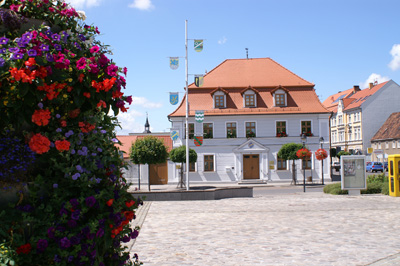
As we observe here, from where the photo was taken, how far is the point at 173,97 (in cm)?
2781

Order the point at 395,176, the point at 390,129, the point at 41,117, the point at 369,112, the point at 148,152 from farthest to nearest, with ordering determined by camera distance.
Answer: the point at 369,112
the point at 390,129
the point at 148,152
the point at 395,176
the point at 41,117

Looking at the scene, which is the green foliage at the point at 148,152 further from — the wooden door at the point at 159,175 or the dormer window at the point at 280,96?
the dormer window at the point at 280,96

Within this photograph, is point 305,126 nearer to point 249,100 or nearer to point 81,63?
point 249,100

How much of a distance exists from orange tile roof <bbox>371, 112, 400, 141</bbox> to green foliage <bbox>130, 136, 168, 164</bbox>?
150 feet

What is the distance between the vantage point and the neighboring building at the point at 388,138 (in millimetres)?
64812

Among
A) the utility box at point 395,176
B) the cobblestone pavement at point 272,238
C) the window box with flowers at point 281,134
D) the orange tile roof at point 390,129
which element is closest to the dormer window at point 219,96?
the window box with flowers at point 281,134

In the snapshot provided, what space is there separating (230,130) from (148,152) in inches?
461

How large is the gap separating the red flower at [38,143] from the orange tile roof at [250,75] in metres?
38.0

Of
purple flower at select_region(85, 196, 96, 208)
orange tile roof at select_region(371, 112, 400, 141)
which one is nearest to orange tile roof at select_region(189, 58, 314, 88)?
orange tile roof at select_region(371, 112, 400, 141)

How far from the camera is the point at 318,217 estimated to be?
42.9 ft

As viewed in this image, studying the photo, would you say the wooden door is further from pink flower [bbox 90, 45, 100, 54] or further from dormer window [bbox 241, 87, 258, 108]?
pink flower [bbox 90, 45, 100, 54]

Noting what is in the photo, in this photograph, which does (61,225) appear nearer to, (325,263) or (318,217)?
(325,263)

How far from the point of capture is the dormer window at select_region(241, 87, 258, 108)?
4050 centimetres

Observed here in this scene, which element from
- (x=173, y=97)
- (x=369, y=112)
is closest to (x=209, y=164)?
(x=173, y=97)
